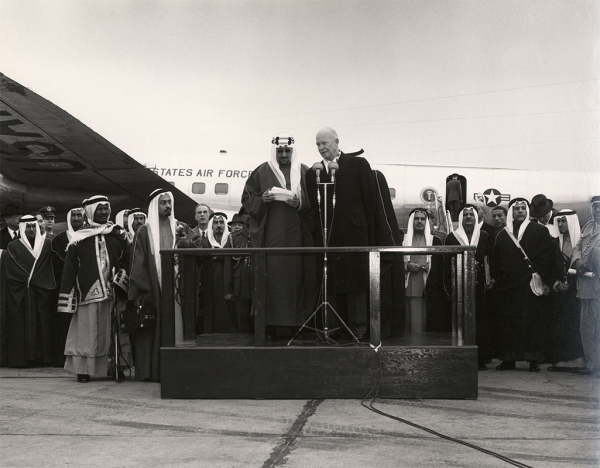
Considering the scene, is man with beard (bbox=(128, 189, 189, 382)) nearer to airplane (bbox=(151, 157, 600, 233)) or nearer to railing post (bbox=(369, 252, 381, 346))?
railing post (bbox=(369, 252, 381, 346))

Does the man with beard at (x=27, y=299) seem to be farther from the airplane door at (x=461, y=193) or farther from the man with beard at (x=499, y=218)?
the airplane door at (x=461, y=193)

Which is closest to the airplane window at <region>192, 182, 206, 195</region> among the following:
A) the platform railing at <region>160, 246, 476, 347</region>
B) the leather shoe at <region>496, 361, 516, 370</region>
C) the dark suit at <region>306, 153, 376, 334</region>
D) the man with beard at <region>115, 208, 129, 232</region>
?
the man with beard at <region>115, 208, 129, 232</region>

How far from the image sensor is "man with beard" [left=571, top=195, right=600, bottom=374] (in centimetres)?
702

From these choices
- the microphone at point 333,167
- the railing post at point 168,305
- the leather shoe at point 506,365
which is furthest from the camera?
the leather shoe at point 506,365

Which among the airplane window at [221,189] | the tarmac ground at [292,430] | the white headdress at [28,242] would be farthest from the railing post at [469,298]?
the airplane window at [221,189]

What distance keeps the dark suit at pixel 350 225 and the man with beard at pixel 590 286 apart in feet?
7.02

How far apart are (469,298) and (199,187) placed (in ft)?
36.3

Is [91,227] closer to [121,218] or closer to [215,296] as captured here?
[215,296]

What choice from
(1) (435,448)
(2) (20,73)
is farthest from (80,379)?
(2) (20,73)

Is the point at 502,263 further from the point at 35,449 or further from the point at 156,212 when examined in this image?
the point at 35,449

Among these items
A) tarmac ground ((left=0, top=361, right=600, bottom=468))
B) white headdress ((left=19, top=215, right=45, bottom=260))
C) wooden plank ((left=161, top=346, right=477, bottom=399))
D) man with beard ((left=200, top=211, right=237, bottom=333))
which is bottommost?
tarmac ground ((left=0, top=361, right=600, bottom=468))

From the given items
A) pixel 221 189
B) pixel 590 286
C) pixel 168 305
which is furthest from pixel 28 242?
pixel 221 189

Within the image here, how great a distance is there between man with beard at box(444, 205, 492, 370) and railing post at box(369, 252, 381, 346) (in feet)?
7.46

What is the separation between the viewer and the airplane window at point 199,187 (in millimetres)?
15969
